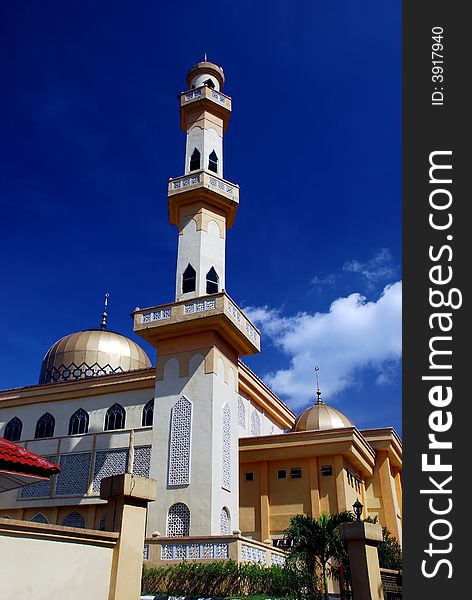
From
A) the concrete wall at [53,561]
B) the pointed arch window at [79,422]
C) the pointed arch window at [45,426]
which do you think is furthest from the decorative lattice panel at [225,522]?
the concrete wall at [53,561]

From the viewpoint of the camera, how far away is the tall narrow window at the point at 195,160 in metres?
22.2

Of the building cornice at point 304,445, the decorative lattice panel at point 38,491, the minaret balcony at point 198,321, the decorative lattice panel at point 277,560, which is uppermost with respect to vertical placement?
the minaret balcony at point 198,321

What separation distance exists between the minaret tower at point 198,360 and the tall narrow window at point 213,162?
0.04m

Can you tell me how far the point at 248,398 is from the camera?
71.3 ft

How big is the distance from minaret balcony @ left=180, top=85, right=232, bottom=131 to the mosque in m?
0.06

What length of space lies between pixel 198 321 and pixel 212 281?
2.43 meters

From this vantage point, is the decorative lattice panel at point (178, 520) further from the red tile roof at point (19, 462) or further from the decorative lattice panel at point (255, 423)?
the red tile roof at point (19, 462)

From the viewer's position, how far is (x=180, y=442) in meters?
16.9

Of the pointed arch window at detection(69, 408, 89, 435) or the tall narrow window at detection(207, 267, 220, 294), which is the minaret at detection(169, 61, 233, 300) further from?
the pointed arch window at detection(69, 408, 89, 435)

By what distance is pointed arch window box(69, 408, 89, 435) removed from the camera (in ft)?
67.6

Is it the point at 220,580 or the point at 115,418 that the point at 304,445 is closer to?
the point at 115,418

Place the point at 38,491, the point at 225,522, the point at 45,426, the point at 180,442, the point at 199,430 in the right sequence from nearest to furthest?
1. the point at 225,522
2. the point at 199,430
3. the point at 180,442
4. the point at 38,491
5. the point at 45,426

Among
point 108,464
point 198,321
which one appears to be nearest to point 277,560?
point 108,464

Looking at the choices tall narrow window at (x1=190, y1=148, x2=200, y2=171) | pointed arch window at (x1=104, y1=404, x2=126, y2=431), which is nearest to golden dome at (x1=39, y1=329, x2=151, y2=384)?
pointed arch window at (x1=104, y1=404, x2=126, y2=431)
